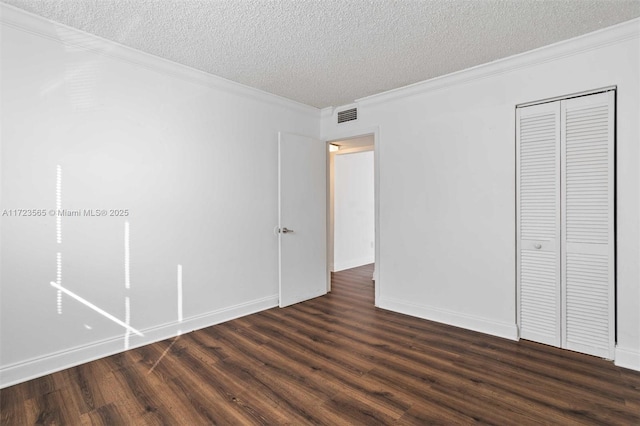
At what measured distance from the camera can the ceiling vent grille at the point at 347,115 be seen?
14.2 feet

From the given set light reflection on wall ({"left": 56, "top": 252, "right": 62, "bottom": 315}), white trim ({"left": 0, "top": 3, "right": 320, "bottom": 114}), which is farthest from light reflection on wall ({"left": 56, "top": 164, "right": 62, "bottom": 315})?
white trim ({"left": 0, "top": 3, "right": 320, "bottom": 114})

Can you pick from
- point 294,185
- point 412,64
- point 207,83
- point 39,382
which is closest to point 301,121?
point 294,185

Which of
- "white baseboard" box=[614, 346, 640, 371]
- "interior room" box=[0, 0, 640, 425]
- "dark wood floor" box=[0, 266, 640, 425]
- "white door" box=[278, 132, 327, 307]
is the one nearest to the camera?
"dark wood floor" box=[0, 266, 640, 425]

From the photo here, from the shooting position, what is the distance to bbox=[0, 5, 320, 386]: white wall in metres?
2.36

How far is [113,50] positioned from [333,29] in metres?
1.91

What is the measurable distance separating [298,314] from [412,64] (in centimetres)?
302

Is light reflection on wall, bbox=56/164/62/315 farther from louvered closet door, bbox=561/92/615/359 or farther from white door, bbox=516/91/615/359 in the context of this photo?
louvered closet door, bbox=561/92/615/359

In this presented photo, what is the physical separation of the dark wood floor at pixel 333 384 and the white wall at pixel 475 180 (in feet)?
1.62

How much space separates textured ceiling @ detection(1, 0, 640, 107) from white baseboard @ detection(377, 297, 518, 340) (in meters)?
2.59

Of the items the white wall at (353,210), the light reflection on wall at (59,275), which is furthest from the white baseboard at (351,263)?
the light reflection on wall at (59,275)

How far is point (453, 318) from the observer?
3.46m

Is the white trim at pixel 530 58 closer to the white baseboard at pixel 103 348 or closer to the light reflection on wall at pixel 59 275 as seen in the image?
the white baseboard at pixel 103 348

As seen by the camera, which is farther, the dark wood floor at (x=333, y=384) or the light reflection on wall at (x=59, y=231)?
the light reflection on wall at (x=59, y=231)

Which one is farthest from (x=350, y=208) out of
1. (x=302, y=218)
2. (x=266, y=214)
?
(x=266, y=214)
